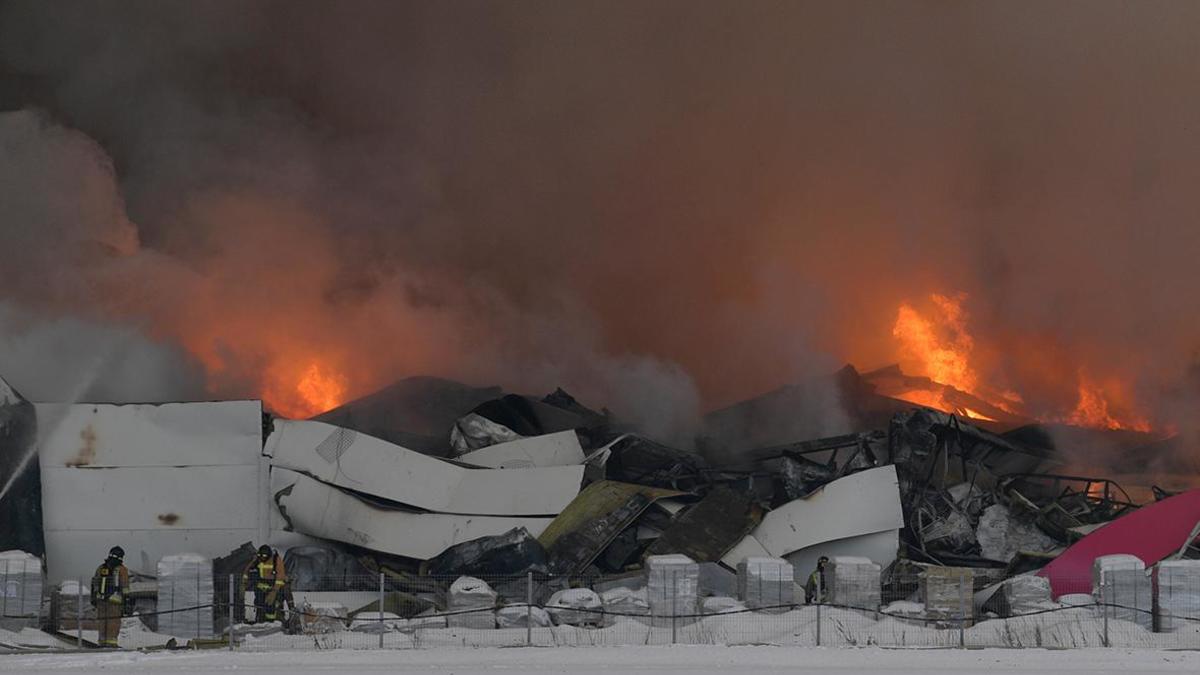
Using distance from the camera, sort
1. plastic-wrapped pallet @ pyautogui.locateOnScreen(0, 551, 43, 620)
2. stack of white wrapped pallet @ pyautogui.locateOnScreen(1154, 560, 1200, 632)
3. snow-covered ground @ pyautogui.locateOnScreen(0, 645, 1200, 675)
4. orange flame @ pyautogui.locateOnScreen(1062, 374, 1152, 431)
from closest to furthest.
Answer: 1. snow-covered ground @ pyautogui.locateOnScreen(0, 645, 1200, 675)
2. stack of white wrapped pallet @ pyautogui.locateOnScreen(1154, 560, 1200, 632)
3. plastic-wrapped pallet @ pyautogui.locateOnScreen(0, 551, 43, 620)
4. orange flame @ pyautogui.locateOnScreen(1062, 374, 1152, 431)

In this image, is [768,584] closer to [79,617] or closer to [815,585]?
[815,585]

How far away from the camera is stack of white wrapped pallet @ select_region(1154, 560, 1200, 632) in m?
19.2

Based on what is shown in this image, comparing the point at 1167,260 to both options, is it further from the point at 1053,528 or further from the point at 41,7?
the point at 41,7

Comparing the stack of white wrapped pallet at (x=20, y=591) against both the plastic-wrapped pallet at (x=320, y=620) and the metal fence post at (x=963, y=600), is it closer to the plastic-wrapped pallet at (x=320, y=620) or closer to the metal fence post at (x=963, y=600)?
the plastic-wrapped pallet at (x=320, y=620)

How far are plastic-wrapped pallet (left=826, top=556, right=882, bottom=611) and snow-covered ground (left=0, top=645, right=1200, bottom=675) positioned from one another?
201 cm

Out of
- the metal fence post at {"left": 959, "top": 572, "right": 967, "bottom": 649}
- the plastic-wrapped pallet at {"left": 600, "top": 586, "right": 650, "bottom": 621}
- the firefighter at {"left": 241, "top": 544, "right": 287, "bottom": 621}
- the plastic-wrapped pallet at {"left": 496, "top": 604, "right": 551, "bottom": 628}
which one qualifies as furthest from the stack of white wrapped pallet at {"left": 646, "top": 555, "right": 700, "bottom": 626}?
the firefighter at {"left": 241, "top": 544, "right": 287, "bottom": 621}

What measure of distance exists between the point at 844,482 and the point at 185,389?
12921 mm

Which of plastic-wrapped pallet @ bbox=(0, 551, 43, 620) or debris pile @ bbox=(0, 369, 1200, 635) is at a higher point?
debris pile @ bbox=(0, 369, 1200, 635)

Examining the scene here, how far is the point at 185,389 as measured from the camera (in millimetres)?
29641

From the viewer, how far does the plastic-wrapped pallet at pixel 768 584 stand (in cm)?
1988

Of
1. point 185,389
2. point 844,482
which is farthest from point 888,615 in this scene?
point 185,389

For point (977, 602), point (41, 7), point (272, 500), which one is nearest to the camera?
point (977, 602)

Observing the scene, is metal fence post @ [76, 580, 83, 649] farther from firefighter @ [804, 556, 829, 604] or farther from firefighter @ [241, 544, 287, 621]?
firefighter @ [804, 556, 829, 604]

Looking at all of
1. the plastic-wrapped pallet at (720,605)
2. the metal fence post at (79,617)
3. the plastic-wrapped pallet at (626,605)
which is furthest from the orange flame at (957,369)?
the metal fence post at (79,617)
